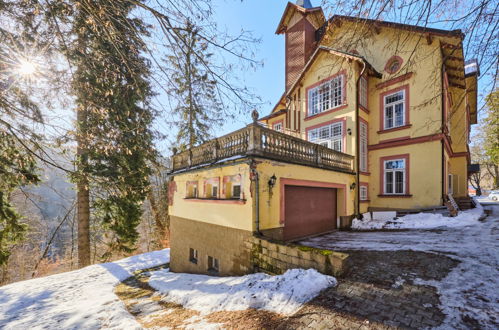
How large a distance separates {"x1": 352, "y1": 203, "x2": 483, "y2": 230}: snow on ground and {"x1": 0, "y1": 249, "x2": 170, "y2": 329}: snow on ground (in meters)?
10.8

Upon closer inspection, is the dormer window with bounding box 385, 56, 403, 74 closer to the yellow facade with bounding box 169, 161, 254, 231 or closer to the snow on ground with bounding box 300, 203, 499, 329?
the snow on ground with bounding box 300, 203, 499, 329

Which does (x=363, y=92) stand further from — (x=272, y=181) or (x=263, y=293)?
(x=263, y=293)

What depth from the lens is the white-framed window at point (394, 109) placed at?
40.1 feet

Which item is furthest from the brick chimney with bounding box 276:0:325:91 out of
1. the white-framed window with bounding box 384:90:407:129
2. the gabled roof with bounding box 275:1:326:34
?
the white-framed window with bounding box 384:90:407:129

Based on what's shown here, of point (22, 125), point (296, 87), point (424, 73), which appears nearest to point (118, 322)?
point (22, 125)

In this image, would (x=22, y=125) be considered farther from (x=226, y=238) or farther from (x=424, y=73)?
(x=424, y=73)

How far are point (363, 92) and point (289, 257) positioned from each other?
11.9 m

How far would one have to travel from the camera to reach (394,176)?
1260cm

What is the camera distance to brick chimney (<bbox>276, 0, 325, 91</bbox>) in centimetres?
1605

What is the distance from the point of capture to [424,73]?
11.4 meters

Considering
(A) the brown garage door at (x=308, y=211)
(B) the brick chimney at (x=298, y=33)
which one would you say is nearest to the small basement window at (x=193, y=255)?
(A) the brown garage door at (x=308, y=211)

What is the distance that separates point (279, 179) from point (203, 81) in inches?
172

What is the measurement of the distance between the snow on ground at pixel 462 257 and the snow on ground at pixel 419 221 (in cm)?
40

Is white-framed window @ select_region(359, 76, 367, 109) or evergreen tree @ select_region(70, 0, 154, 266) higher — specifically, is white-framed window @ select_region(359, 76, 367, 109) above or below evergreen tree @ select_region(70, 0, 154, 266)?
above
